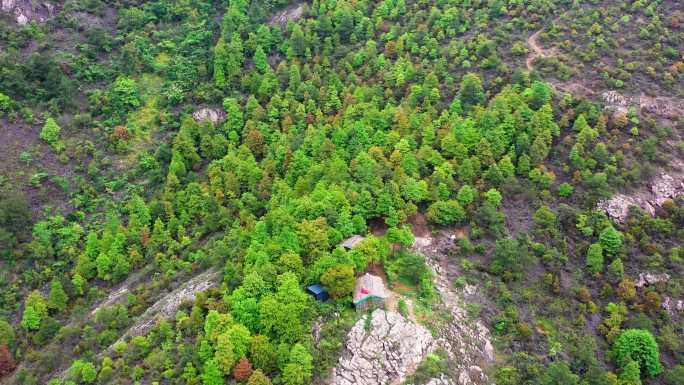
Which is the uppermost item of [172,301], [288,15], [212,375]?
[288,15]

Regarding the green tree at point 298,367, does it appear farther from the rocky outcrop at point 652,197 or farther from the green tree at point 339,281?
the rocky outcrop at point 652,197

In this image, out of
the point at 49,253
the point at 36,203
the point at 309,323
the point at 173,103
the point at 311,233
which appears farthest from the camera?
the point at 173,103

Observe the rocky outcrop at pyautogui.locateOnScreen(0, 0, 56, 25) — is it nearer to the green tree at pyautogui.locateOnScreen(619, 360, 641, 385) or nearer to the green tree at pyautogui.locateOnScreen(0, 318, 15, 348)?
the green tree at pyautogui.locateOnScreen(0, 318, 15, 348)

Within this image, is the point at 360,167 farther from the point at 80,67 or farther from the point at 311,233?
the point at 80,67

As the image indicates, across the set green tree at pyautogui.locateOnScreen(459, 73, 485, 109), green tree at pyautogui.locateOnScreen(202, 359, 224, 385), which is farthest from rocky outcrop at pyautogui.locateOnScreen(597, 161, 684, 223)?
green tree at pyautogui.locateOnScreen(202, 359, 224, 385)

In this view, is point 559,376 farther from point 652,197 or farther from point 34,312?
point 34,312

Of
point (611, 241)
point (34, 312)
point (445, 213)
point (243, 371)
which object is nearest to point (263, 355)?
point (243, 371)

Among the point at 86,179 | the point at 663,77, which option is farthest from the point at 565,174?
the point at 86,179
